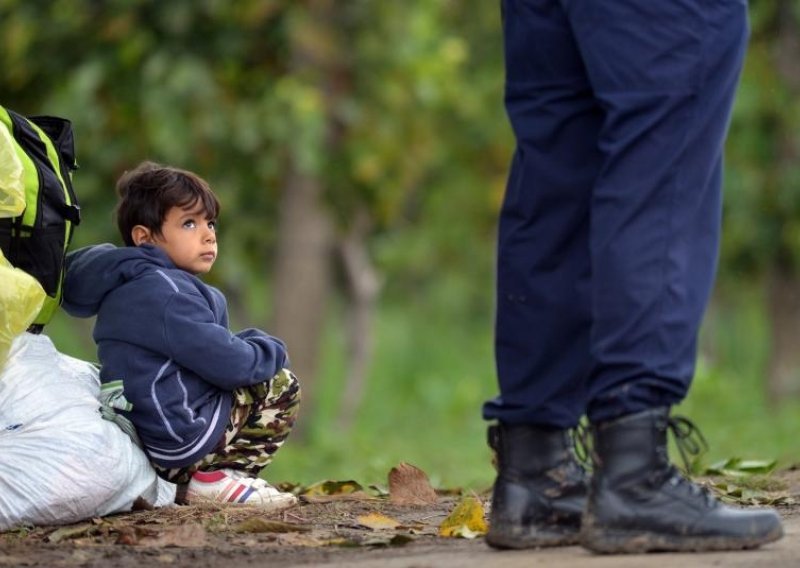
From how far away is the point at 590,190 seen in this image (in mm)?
3338

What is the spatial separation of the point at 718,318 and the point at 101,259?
16.1 meters

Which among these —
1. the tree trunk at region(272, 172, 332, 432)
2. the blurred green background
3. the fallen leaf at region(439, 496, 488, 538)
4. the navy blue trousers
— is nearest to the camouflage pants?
the fallen leaf at region(439, 496, 488, 538)

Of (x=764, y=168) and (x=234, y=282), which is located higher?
(x=764, y=168)

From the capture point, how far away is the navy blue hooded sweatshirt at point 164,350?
4.00 m

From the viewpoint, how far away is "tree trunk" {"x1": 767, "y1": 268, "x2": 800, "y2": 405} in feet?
40.6

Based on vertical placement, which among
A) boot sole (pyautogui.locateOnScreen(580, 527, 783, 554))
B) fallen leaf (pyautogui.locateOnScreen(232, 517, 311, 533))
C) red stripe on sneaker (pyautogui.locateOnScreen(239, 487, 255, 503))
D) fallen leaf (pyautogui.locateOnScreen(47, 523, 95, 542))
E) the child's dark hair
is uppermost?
the child's dark hair

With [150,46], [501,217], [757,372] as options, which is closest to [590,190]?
[501,217]

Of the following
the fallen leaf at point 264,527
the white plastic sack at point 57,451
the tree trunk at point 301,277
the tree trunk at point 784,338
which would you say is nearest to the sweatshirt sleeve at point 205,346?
the white plastic sack at point 57,451

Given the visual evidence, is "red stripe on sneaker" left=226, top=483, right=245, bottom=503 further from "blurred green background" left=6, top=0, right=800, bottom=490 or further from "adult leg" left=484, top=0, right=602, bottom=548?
"blurred green background" left=6, top=0, right=800, bottom=490

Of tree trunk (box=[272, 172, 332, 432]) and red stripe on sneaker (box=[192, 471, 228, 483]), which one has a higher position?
tree trunk (box=[272, 172, 332, 432])

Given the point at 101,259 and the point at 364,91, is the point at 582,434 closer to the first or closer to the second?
the point at 101,259

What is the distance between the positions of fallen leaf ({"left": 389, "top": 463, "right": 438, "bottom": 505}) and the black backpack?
Answer: 1071 mm

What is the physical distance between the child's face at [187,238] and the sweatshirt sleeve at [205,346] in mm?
170

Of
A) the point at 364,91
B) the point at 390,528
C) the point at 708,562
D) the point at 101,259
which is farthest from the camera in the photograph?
the point at 364,91
